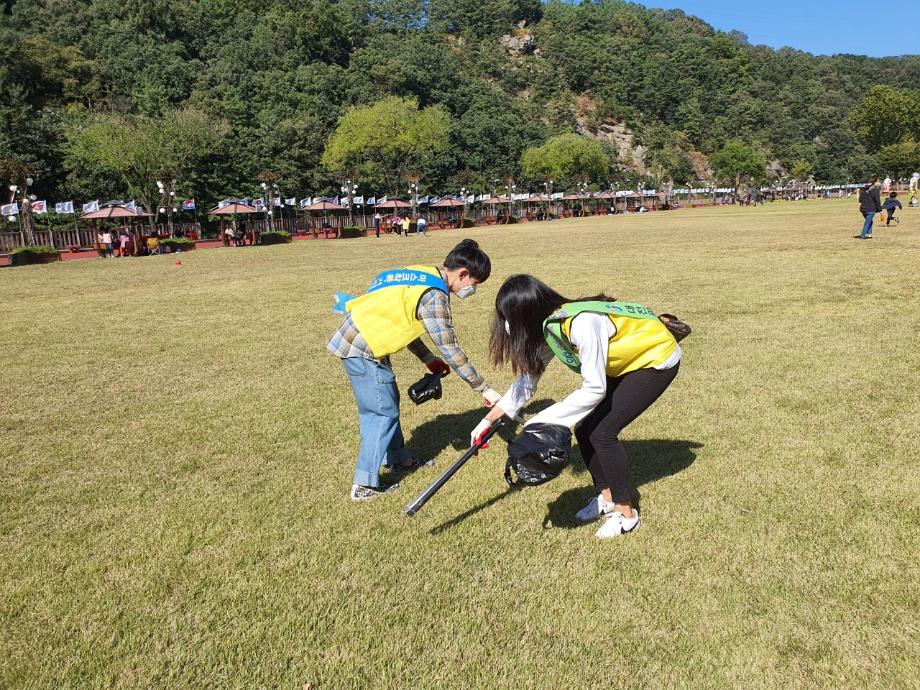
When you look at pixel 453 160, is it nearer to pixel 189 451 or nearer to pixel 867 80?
pixel 189 451

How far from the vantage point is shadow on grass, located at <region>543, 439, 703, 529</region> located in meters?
4.27

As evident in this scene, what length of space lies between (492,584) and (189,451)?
3.31 metres

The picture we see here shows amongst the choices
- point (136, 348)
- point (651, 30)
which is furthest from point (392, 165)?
point (651, 30)

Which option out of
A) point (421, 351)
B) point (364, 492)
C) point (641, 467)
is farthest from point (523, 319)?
point (641, 467)

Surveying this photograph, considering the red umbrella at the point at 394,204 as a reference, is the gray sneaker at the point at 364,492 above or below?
below

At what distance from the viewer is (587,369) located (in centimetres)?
338

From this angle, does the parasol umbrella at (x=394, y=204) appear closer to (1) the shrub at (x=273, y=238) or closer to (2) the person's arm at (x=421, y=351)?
(1) the shrub at (x=273, y=238)

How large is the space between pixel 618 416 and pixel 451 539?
4.18 ft

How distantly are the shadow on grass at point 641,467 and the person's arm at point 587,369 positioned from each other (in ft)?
3.35

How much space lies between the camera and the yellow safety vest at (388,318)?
171 inches

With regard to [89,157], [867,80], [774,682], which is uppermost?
[867,80]

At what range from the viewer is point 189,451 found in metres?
5.59

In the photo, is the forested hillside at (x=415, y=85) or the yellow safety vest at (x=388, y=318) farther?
the forested hillside at (x=415, y=85)

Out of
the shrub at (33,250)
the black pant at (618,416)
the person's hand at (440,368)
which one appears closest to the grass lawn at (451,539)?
the black pant at (618,416)
